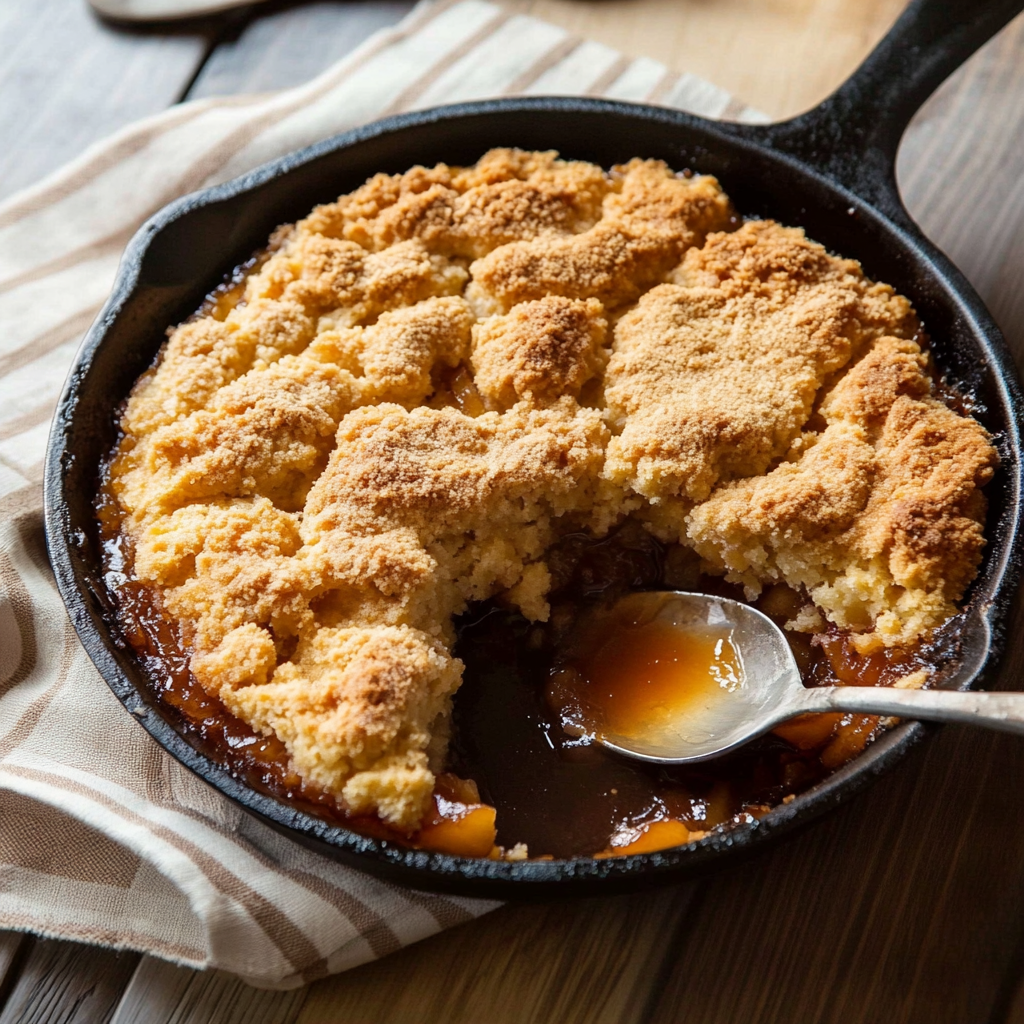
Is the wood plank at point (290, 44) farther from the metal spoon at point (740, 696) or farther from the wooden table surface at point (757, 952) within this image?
the wooden table surface at point (757, 952)

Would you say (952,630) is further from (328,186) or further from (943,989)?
(328,186)

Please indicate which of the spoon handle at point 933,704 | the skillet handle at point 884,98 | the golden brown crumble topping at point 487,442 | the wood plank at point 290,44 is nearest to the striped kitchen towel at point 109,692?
the wood plank at point 290,44

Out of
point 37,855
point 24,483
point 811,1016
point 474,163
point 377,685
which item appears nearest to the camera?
point 377,685

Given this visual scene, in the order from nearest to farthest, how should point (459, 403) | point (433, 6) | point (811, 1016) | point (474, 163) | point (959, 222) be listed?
point (811, 1016) → point (459, 403) → point (474, 163) → point (959, 222) → point (433, 6)

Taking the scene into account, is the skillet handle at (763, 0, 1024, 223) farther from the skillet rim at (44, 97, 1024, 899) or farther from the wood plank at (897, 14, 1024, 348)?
the wood plank at (897, 14, 1024, 348)

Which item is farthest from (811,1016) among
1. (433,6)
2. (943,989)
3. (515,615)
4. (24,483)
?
(433,6)

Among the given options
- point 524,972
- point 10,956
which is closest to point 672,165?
point 524,972
